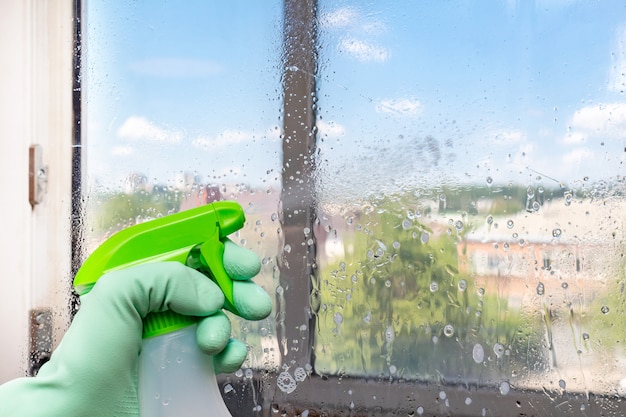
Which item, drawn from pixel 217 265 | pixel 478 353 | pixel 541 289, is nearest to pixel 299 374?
pixel 478 353

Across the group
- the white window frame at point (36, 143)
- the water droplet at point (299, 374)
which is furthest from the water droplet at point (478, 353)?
the white window frame at point (36, 143)

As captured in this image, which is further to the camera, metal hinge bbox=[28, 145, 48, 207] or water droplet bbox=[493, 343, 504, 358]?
metal hinge bbox=[28, 145, 48, 207]

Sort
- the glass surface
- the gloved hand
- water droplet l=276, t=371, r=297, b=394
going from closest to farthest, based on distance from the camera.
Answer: the gloved hand < the glass surface < water droplet l=276, t=371, r=297, b=394

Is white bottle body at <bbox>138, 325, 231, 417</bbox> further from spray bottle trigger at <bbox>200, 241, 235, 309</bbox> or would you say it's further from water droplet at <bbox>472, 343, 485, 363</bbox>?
water droplet at <bbox>472, 343, 485, 363</bbox>

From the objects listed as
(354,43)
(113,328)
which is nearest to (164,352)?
(113,328)

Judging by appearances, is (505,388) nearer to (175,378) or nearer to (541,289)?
(541,289)

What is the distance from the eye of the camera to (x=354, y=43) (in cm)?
92

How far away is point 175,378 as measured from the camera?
1.48 feet

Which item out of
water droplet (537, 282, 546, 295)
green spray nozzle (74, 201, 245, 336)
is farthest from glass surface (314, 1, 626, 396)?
green spray nozzle (74, 201, 245, 336)

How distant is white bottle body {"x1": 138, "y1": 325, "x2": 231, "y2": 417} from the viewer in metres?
0.44

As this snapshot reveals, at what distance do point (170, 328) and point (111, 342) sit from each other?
0.05 metres

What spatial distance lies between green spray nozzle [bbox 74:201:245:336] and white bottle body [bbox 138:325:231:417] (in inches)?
0.5

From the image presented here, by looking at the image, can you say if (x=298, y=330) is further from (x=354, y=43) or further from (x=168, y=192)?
(x=354, y=43)

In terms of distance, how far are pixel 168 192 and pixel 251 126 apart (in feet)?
0.57
